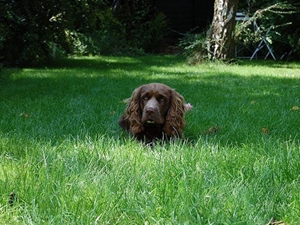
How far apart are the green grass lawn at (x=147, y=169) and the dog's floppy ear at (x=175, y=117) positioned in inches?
11.3

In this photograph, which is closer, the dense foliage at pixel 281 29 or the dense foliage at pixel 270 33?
the dense foliage at pixel 270 33

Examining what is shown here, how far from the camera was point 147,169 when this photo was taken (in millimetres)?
2787

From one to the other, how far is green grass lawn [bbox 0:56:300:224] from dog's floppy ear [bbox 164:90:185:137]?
0.29 meters

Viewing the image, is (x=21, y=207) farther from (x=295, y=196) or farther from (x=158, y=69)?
(x=158, y=69)

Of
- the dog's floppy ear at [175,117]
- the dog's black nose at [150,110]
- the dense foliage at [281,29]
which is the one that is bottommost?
the dog's floppy ear at [175,117]

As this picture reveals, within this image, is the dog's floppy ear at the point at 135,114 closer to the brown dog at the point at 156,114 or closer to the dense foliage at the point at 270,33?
the brown dog at the point at 156,114

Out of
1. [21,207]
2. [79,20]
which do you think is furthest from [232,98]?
[79,20]

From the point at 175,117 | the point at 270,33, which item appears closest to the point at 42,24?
the point at 270,33

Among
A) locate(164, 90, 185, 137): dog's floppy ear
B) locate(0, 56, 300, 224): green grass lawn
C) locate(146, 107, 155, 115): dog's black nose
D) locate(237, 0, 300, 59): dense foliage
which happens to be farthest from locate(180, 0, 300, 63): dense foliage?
locate(146, 107, 155, 115): dog's black nose

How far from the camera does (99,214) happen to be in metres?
2.07

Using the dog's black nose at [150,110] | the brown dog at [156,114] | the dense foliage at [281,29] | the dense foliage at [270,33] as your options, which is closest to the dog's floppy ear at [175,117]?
the brown dog at [156,114]

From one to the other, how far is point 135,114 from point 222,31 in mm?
8291

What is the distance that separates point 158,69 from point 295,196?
28.1 feet

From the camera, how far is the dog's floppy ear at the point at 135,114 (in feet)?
13.5
